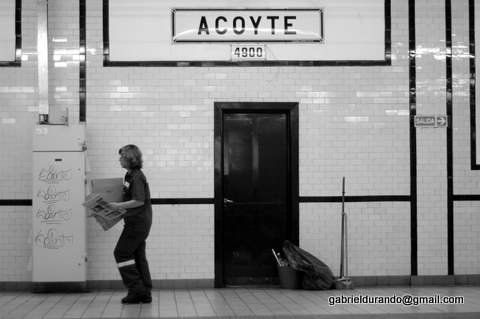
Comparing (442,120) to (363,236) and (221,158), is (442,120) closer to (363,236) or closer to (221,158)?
(363,236)

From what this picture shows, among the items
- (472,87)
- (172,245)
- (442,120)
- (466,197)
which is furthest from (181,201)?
(472,87)

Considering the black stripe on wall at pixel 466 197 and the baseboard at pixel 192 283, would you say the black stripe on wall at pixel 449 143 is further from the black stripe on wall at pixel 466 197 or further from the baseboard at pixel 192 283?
the baseboard at pixel 192 283

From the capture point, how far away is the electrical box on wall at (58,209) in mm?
9969

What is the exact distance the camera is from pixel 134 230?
29.4 feet

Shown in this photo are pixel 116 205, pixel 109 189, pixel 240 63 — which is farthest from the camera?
pixel 240 63

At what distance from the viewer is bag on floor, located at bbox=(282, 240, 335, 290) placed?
10172mm

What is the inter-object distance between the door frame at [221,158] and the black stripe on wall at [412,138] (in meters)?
1.63

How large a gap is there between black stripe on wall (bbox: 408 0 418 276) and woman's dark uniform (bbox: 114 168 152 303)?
3869 millimetres

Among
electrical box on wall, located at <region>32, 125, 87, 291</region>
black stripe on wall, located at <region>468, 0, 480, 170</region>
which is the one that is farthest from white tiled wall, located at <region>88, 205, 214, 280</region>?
black stripe on wall, located at <region>468, 0, 480, 170</region>

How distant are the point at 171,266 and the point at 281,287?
60.4 inches

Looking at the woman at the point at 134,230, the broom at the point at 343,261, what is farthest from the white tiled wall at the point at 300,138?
the woman at the point at 134,230

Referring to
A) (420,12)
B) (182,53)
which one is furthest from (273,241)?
(420,12)

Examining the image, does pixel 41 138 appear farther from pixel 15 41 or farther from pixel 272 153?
pixel 272 153

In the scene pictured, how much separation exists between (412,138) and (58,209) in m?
4.95
